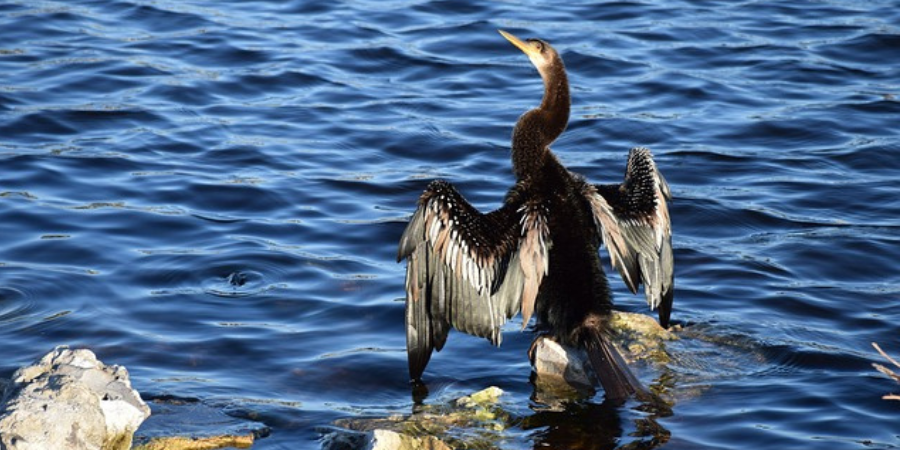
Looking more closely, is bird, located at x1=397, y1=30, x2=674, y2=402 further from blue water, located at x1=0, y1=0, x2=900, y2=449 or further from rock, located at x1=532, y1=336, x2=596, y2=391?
blue water, located at x1=0, y1=0, x2=900, y2=449

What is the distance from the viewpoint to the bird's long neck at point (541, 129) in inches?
275

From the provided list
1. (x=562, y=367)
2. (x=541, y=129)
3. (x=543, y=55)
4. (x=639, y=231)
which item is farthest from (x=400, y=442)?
(x=543, y=55)

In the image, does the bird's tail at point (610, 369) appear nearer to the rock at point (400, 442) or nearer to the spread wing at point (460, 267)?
the spread wing at point (460, 267)

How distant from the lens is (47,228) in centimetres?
880

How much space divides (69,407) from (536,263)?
230 centimetres

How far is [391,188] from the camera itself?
32.1ft

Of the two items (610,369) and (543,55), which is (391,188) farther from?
(610,369)

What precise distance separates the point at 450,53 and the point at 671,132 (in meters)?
2.91

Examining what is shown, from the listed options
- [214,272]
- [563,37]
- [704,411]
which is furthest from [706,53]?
[704,411]

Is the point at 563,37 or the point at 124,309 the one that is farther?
the point at 563,37

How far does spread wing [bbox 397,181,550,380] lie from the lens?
6.43 metres

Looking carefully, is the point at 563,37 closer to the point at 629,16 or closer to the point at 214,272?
the point at 629,16

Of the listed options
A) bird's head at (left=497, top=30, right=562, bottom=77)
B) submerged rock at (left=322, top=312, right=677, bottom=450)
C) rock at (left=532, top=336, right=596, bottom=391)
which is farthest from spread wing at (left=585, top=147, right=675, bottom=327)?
bird's head at (left=497, top=30, right=562, bottom=77)

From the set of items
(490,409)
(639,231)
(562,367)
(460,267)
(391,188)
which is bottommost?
(490,409)
